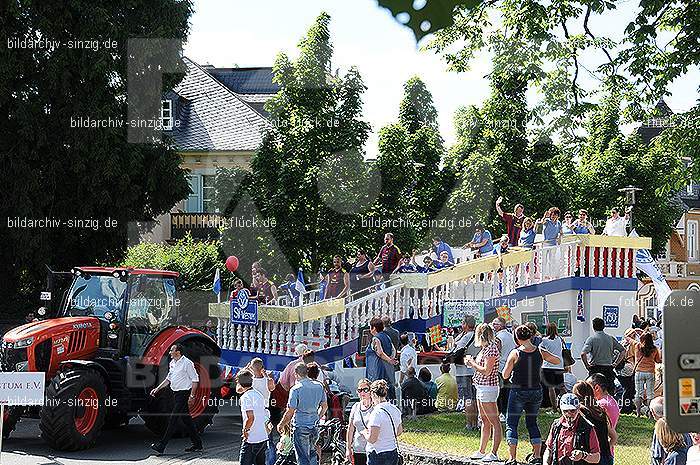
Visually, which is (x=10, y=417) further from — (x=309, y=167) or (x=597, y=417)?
(x=309, y=167)

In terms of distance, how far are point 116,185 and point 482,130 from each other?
1622cm

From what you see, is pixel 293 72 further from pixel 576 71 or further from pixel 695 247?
pixel 695 247

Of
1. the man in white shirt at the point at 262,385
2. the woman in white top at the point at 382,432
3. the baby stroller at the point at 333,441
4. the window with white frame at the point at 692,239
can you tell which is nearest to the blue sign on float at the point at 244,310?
the baby stroller at the point at 333,441

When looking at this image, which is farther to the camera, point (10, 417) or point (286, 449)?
point (10, 417)

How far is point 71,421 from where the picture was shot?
45.3 ft

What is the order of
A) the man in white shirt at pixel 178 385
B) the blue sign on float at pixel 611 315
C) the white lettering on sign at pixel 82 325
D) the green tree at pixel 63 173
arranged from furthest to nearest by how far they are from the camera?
the blue sign on float at pixel 611 315, the green tree at pixel 63 173, the white lettering on sign at pixel 82 325, the man in white shirt at pixel 178 385

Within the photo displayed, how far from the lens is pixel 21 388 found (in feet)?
41.7

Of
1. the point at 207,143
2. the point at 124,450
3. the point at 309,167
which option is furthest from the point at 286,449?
the point at 207,143

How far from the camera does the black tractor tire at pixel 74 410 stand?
13.8 metres

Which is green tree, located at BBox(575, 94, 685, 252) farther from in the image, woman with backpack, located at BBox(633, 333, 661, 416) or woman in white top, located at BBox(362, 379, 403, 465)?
woman in white top, located at BBox(362, 379, 403, 465)

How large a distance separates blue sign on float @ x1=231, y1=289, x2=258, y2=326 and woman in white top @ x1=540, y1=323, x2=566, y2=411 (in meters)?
6.61

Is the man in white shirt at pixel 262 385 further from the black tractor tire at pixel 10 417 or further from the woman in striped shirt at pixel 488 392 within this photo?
the black tractor tire at pixel 10 417

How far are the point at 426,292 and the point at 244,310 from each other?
3640 mm

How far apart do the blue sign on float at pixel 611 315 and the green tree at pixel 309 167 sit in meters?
6.84
